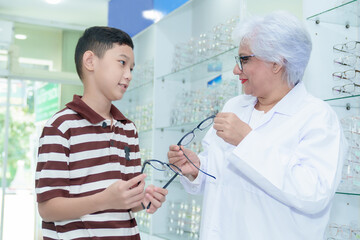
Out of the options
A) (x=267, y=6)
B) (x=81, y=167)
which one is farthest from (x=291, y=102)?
(x=267, y=6)

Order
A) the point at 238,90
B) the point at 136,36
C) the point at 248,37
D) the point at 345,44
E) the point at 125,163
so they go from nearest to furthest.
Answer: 1. the point at 125,163
2. the point at 248,37
3. the point at 345,44
4. the point at 238,90
5. the point at 136,36

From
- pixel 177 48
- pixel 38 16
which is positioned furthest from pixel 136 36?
pixel 38 16

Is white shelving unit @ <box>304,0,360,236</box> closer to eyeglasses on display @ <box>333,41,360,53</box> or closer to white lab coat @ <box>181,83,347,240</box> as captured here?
eyeglasses on display @ <box>333,41,360,53</box>

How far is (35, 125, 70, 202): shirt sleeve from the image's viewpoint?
150cm

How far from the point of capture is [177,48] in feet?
13.8

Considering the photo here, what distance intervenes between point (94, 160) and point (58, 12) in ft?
20.0

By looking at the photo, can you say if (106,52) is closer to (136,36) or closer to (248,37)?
(248,37)

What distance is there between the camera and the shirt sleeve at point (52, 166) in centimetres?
150

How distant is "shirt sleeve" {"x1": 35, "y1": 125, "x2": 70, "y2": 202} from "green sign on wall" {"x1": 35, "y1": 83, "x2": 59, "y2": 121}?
20.3 ft

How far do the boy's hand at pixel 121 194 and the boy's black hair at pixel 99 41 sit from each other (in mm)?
602

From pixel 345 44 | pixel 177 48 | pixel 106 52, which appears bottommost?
pixel 106 52

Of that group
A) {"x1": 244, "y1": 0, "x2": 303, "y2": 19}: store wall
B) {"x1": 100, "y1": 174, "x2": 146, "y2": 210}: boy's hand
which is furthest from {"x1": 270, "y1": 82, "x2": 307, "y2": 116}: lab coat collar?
{"x1": 244, "y1": 0, "x2": 303, "y2": 19}: store wall

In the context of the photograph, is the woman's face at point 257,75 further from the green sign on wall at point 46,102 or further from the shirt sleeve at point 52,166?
the green sign on wall at point 46,102

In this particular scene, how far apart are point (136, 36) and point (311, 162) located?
12.8 feet
